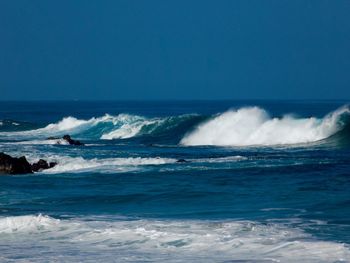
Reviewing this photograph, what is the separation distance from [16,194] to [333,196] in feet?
28.2

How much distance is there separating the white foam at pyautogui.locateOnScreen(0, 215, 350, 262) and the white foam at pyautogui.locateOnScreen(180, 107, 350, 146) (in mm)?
29911

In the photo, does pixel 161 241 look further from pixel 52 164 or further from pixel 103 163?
pixel 103 163

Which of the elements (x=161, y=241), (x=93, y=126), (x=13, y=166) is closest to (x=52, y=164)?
(x=13, y=166)

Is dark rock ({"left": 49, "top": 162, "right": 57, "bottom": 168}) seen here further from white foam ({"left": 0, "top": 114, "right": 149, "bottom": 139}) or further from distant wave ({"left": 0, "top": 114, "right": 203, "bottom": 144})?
white foam ({"left": 0, "top": 114, "right": 149, "bottom": 139})

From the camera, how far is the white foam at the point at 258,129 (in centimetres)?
4709

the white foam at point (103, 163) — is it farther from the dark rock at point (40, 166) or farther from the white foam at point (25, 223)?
→ the white foam at point (25, 223)

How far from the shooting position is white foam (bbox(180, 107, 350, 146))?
47.1 metres

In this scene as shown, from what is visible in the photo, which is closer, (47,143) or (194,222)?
(194,222)

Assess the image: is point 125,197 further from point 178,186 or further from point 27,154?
point 27,154

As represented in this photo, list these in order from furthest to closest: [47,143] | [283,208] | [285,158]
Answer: [47,143] → [285,158] → [283,208]

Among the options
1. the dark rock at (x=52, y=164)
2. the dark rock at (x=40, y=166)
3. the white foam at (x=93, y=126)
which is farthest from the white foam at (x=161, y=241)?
the white foam at (x=93, y=126)

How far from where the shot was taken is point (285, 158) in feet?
110

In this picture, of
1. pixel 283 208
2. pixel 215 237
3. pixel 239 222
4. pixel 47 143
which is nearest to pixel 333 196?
pixel 283 208

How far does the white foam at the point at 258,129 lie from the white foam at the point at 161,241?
98.1 feet
